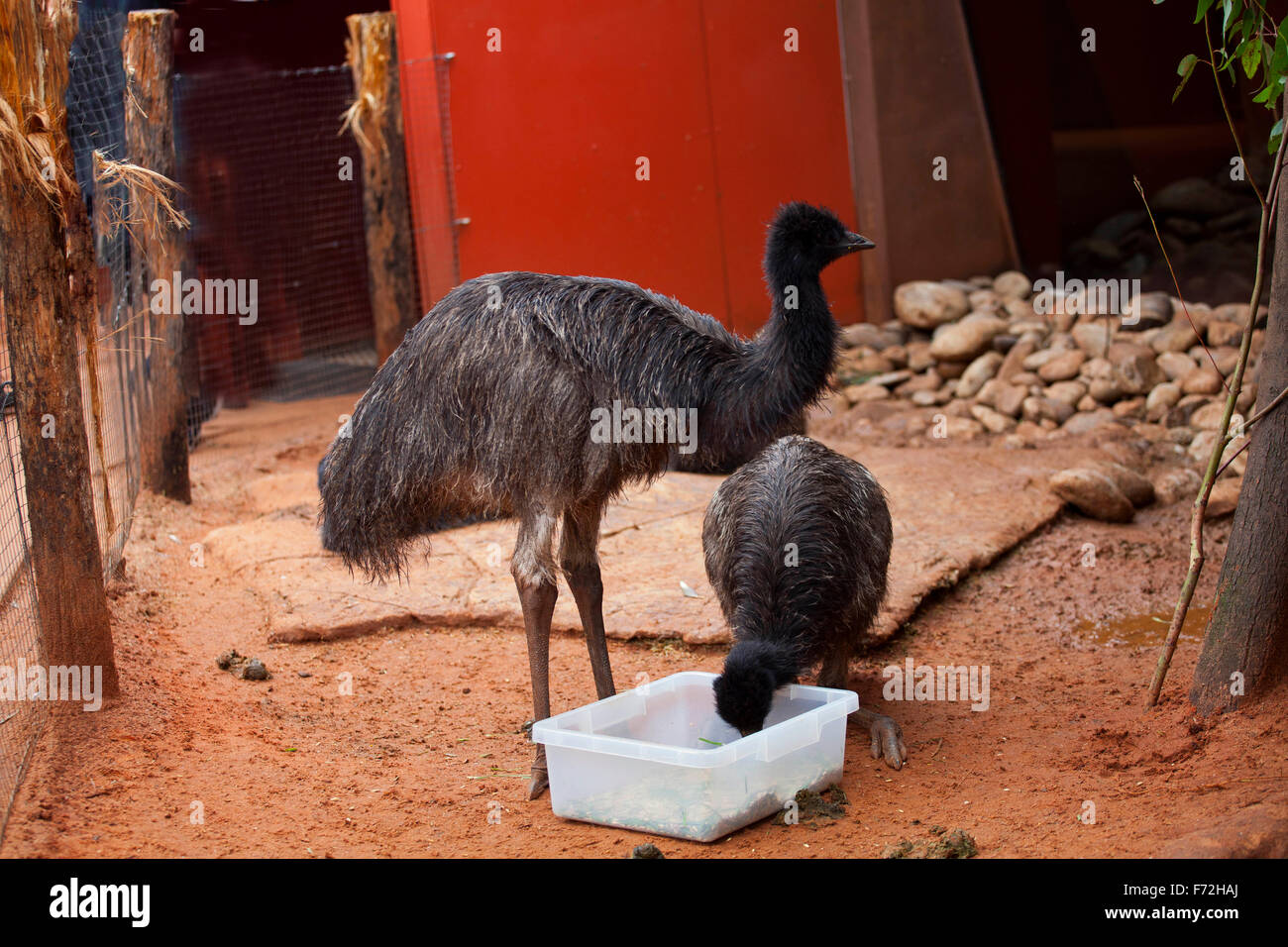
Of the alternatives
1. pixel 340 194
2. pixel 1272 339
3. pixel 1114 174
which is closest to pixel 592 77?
pixel 340 194


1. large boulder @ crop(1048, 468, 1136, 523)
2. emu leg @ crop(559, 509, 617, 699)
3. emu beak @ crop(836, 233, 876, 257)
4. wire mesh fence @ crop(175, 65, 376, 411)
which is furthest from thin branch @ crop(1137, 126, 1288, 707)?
wire mesh fence @ crop(175, 65, 376, 411)

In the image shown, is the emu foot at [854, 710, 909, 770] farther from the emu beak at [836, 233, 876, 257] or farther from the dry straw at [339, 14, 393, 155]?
the dry straw at [339, 14, 393, 155]

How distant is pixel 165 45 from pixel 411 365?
14.1ft

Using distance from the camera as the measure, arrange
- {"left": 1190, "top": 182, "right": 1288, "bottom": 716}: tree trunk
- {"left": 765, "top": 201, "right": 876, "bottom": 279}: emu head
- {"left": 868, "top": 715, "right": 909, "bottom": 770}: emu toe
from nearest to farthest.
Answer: {"left": 765, "top": 201, "right": 876, "bottom": 279}: emu head → {"left": 1190, "top": 182, "right": 1288, "bottom": 716}: tree trunk → {"left": 868, "top": 715, "right": 909, "bottom": 770}: emu toe

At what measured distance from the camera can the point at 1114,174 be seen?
11867mm

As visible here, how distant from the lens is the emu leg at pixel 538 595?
13.6 ft

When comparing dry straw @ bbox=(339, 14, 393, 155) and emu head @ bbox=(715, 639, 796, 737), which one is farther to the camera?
dry straw @ bbox=(339, 14, 393, 155)

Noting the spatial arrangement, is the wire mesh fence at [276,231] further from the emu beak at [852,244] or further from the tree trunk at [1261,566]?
the tree trunk at [1261,566]

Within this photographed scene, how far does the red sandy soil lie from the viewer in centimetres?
379

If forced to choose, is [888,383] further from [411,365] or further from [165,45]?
[411,365]

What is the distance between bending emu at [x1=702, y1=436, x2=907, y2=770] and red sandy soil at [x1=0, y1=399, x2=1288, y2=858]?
15.9 inches
